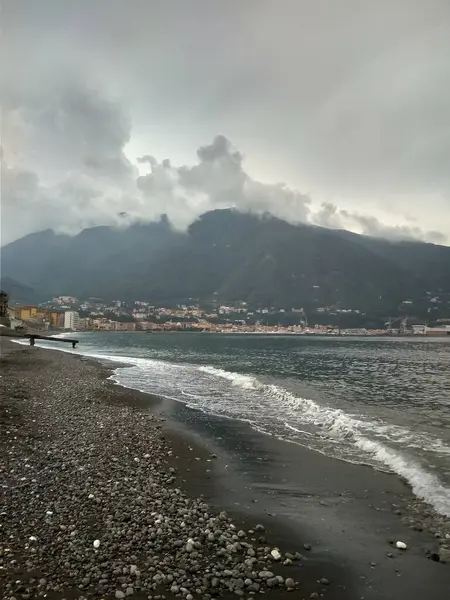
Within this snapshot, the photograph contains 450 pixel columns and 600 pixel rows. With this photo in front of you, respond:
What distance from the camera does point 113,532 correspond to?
25.1 feet

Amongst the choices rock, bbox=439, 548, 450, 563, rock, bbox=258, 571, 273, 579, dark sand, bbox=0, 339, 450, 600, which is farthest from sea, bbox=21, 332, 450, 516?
rock, bbox=258, 571, 273, 579

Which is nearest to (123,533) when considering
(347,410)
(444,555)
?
(444,555)

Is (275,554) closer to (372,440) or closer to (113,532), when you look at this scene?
(113,532)

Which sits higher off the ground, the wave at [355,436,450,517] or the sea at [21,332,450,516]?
the wave at [355,436,450,517]

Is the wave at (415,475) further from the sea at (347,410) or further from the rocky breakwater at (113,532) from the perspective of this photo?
the rocky breakwater at (113,532)

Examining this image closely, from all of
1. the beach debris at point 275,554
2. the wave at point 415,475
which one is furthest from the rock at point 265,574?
the wave at point 415,475

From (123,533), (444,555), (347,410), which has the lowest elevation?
(347,410)

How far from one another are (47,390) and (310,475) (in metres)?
18.9

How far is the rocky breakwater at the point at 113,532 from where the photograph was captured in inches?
247

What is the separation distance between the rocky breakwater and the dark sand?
46 centimetres

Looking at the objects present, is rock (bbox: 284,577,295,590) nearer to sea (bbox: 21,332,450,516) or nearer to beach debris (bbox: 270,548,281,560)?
beach debris (bbox: 270,548,281,560)

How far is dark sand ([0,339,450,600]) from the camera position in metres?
6.70

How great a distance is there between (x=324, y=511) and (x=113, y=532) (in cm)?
458

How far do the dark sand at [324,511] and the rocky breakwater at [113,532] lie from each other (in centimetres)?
46
